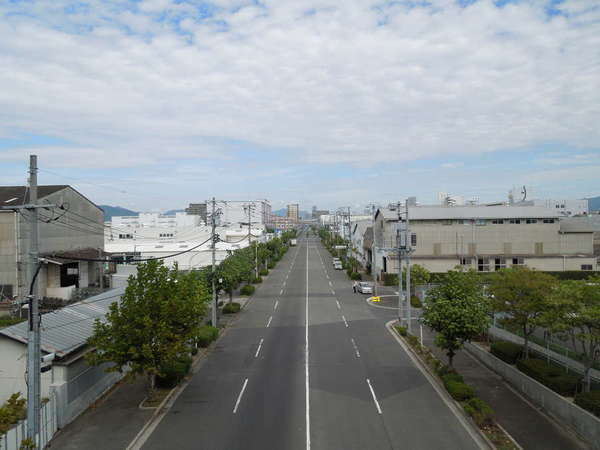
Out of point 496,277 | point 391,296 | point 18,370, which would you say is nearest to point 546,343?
point 496,277

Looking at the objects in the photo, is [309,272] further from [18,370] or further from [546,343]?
[18,370]

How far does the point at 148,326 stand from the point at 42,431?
15.3 ft

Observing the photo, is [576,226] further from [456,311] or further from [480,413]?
[480,413]

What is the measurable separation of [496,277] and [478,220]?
36018mm

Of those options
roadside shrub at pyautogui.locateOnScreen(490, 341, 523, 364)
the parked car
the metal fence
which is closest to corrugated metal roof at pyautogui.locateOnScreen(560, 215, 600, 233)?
the parked car

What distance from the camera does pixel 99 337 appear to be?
59.3 feet

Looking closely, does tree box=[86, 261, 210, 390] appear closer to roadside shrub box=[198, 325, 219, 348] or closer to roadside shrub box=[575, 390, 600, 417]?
roadside shrub box=[198, 325, 219, 348]

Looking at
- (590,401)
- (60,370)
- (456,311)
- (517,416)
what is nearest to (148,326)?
(60,370)

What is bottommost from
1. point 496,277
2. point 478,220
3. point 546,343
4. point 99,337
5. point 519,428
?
point 519,428

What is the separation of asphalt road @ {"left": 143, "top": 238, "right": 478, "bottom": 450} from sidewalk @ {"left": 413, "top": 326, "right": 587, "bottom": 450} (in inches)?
78.7

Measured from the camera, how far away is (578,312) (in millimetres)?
17469

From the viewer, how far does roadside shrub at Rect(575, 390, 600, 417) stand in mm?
15547

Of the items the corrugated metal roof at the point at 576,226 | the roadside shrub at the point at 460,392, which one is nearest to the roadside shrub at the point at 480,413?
the roadside shrub at the point at 460,392

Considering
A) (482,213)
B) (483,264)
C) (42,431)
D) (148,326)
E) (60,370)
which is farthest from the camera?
(482,213)
